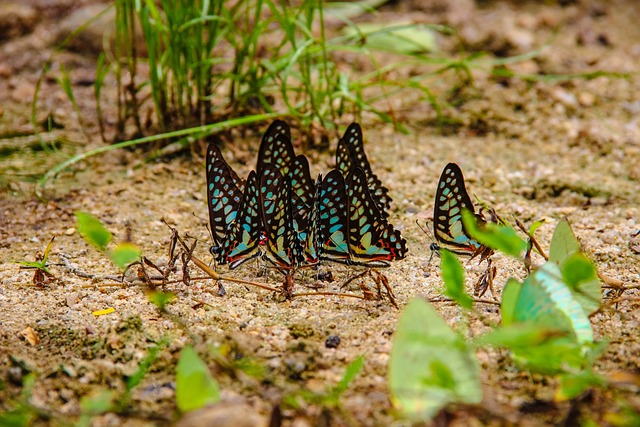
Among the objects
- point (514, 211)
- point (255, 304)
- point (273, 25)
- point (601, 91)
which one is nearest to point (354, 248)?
point (255, 304)

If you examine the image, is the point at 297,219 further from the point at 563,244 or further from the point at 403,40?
the point at 403,40

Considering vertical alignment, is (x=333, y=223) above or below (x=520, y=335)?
below

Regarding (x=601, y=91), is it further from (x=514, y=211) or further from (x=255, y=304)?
(x=255, y=304)

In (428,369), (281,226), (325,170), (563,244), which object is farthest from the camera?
(325,170)

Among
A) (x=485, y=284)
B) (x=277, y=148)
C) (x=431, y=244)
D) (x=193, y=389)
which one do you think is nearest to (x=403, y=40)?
(x=277, y=148)

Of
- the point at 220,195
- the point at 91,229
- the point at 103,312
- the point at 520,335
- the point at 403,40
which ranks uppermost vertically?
the point at 403,40

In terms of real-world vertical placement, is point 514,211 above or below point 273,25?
below
